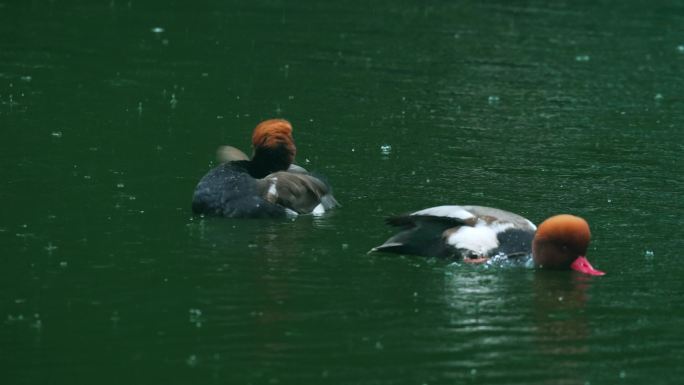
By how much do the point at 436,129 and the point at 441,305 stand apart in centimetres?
651

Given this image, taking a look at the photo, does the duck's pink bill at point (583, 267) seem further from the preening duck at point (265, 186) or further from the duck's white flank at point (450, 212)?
the preening duck at point (265, 186)

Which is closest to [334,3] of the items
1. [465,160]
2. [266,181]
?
[465,160]

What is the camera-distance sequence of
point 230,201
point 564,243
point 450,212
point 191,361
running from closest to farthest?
point 191,361, point 564,243, point 450,212, point 230,201

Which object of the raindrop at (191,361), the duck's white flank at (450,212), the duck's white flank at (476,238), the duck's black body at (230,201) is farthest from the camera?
the duck's black body at (230,201)

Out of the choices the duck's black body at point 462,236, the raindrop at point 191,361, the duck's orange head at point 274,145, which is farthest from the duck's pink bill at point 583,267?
the raindrop at point 191,361

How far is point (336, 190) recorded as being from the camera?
44.0ft

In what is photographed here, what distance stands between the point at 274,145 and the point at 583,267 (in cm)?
328

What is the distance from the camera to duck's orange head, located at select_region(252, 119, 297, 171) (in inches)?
505

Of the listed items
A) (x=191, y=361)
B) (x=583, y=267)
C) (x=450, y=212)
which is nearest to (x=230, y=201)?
(x=450, y=212)

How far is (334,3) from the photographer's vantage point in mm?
26453

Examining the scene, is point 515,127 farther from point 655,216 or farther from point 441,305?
point 441,305

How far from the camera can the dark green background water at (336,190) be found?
8.80m

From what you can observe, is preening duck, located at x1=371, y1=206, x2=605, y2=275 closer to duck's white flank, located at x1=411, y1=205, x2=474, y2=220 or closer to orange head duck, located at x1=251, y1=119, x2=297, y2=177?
duck's white flank, located at x1=411, y1=205, x2=474, y2=220

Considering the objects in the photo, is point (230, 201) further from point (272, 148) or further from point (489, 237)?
point (489, 237)
